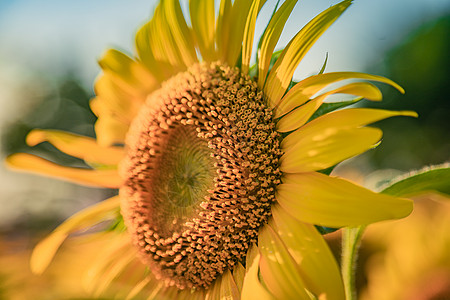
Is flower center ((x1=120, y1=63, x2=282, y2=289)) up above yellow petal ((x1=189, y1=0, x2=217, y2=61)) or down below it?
below

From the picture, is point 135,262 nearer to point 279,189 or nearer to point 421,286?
point 279,189

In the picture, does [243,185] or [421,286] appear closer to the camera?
[243,185]

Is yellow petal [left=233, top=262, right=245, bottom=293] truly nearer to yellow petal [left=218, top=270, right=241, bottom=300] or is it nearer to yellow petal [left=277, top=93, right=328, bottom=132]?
yellow petal [left=218, top=270, right=241, bottom=300]

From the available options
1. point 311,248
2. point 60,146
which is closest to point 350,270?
point 311,248

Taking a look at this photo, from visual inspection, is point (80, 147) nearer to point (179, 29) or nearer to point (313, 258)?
point (179, 29)

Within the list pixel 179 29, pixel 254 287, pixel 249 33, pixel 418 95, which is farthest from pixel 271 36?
pixel 418 95

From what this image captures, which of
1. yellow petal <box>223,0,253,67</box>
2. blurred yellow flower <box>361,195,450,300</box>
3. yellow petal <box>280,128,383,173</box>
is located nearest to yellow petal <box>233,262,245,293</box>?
yellow petal <box>280,128,383,173</box>
